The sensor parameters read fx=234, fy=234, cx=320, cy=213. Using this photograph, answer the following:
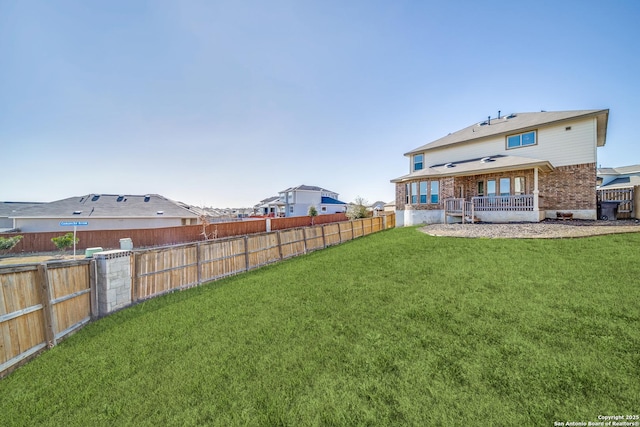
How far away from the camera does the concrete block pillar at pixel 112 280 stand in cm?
546

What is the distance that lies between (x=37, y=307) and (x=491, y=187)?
20.3m

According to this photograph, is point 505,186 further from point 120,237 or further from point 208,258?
point 120,237

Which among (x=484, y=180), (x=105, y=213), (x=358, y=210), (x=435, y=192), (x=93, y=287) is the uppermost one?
(x=484, y=180)

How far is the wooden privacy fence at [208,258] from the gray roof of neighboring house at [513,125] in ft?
48.0

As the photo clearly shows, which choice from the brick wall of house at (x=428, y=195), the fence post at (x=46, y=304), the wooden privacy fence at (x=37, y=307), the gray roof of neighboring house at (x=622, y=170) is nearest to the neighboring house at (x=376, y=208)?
the brick wall of house at (x=428, y=195)

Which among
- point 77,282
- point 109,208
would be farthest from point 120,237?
point 77,282

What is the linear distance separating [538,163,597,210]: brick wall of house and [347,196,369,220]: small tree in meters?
14.7

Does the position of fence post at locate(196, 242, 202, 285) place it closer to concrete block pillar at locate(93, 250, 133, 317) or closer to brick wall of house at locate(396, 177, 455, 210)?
concrete block pillar at locate(93, 250, 133, 317)

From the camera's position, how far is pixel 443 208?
16375 mm

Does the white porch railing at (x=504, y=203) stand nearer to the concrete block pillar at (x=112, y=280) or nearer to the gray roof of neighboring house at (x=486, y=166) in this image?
the gray roof of neighboring house at (x=486, y=166)

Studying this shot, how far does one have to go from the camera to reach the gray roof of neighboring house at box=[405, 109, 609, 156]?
542 inches

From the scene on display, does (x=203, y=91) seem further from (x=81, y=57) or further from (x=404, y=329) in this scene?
(x=404, y=329)

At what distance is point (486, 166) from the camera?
1469cm

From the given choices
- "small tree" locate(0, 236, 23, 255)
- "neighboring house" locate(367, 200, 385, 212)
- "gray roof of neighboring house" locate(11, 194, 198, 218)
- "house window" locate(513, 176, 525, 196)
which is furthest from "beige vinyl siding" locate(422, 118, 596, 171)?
"small tree" locate(0, 236, 23, 255)
